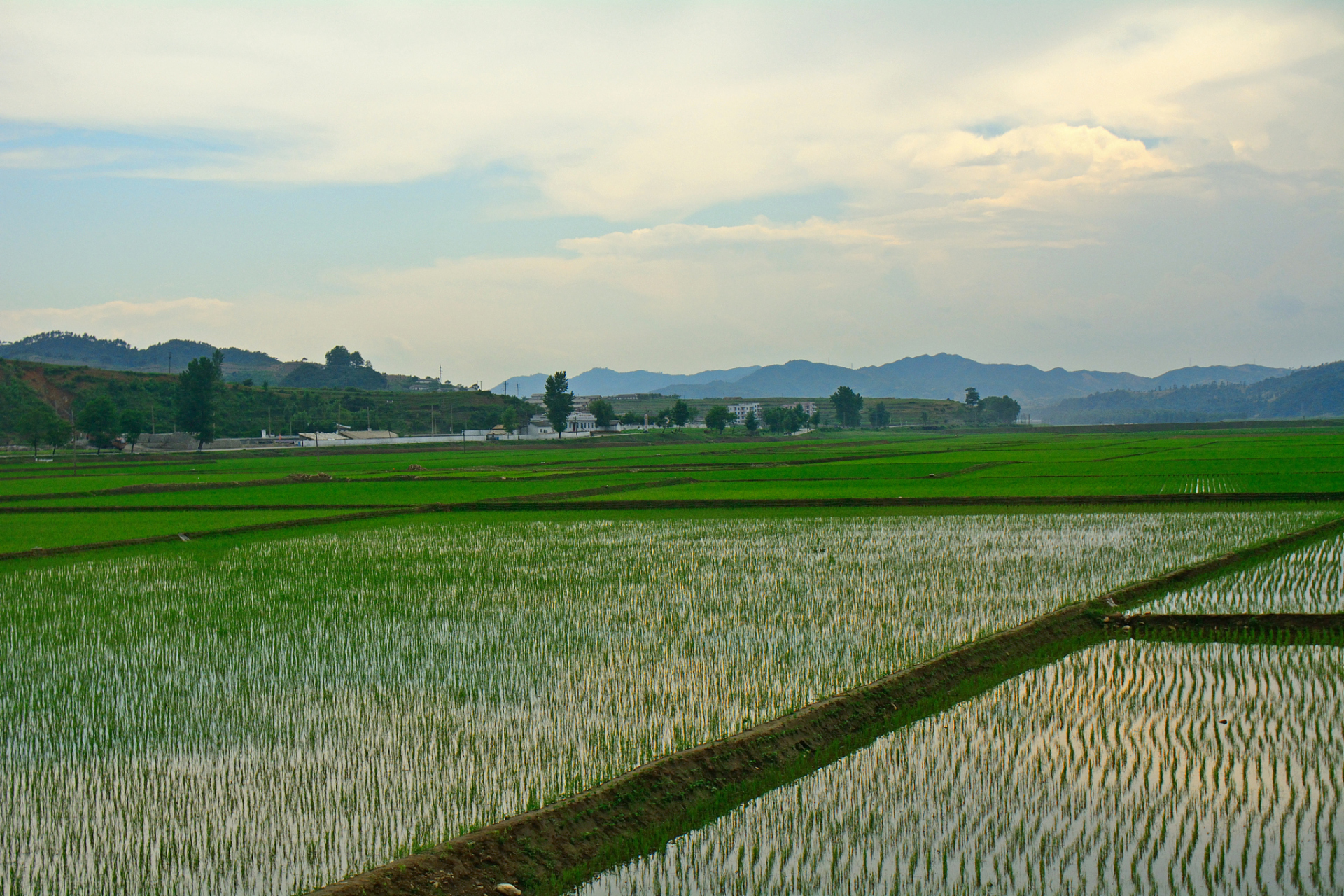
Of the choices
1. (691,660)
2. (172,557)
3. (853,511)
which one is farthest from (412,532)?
(691,660)

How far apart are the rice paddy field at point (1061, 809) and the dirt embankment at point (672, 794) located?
16 centimetres

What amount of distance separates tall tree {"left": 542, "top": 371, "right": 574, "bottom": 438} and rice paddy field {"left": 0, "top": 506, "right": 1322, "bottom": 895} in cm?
7606

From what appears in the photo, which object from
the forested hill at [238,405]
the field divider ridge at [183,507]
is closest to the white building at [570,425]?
the forested hill at [238,405]

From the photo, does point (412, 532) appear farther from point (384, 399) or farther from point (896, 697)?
point (384, 399)

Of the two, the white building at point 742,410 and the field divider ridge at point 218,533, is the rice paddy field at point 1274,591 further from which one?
the white building at point 742,410

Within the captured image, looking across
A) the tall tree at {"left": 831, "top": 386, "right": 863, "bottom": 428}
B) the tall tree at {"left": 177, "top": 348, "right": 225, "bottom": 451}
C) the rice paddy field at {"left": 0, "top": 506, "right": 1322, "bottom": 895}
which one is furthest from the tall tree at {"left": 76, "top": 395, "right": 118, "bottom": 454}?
the tall tree at {"left": 831, "top": 386, "right": 863, "bottom": 428}

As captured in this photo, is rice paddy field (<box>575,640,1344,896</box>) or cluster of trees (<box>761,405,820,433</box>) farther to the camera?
cluster of trees (<box>761,405,820,433</box>)

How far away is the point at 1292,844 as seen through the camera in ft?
16.3

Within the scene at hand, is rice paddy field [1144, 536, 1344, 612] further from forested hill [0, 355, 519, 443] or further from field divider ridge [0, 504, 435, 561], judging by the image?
forested hill [0, 355, 519, 443]

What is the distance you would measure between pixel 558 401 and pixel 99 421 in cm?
3891

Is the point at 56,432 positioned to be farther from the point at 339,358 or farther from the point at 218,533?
the point at 339,358

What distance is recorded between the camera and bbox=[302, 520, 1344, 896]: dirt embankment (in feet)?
15.1

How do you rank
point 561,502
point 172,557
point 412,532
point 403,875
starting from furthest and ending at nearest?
point 561,502
point 412,532
point 172,557
point 403,875

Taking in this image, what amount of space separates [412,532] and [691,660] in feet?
42.3
